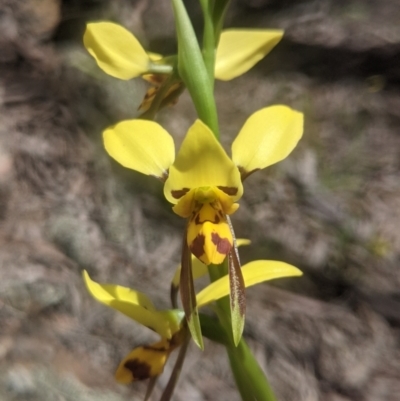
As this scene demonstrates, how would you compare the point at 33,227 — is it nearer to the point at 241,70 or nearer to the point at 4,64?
the point at 4,64

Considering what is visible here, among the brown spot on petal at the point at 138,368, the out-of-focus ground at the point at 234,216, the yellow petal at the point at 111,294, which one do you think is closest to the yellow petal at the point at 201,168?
the yellow petal at the point at 111,294

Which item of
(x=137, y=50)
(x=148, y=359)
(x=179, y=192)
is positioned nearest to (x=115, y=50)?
(x=137, y=50)

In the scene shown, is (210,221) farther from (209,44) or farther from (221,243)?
(209,44)

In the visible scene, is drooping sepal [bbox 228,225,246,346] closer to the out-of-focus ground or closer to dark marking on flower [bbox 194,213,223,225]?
dark marking on flower [bbox 194,213,223,225]

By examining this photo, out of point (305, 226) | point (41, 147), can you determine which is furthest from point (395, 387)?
point (41, 147)

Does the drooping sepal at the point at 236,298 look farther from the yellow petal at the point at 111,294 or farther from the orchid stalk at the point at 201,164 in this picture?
the yellow petal at the point at 111,294

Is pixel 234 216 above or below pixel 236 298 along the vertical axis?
below
